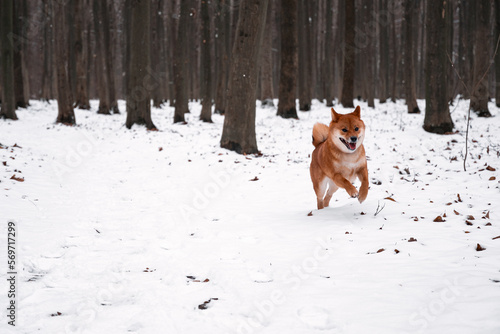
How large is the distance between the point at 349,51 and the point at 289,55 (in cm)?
387

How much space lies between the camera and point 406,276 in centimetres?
315

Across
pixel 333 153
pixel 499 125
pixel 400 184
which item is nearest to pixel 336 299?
pixel 333 153

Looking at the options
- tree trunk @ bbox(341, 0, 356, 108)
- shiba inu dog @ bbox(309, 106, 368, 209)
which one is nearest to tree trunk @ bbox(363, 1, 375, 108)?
tree trunk @ bbox(341, 0, 356, 108)

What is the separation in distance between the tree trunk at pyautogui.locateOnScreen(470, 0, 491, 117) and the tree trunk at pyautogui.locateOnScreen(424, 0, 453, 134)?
393 centimetres

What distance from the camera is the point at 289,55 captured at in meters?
15.6

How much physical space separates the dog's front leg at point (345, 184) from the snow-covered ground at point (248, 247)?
0.48m

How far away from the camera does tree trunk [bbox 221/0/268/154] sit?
9367mm

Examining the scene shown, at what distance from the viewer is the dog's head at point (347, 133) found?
176 inches

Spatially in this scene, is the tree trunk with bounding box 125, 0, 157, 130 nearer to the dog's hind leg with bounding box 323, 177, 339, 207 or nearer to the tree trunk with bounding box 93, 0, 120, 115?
the tree trunk with bounding box 93, 0, 120, 115

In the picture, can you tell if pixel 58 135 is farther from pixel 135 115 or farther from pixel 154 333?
pixel 154 333

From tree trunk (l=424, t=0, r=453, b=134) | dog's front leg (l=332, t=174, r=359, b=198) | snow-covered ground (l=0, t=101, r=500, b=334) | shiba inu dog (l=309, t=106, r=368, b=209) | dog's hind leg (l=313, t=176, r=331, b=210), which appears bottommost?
snow-covered ground (l=0, t=101, r=500, b=334)

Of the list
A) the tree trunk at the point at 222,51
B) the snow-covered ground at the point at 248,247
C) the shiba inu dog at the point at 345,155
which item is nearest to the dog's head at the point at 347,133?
the shiba inu dog at the point at 345,155

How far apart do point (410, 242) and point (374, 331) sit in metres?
1.79

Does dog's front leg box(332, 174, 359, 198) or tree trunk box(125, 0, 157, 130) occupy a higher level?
tree trunk box(125, 0, 157, 130)
